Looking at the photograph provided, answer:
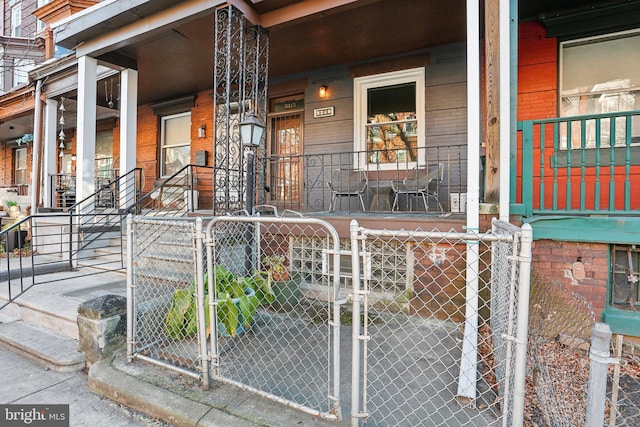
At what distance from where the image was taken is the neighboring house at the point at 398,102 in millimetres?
3252

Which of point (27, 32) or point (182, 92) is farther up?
point (27, 32)

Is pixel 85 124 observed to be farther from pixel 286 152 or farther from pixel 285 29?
pixel 285 29

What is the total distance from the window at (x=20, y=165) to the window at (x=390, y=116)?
12.4 m

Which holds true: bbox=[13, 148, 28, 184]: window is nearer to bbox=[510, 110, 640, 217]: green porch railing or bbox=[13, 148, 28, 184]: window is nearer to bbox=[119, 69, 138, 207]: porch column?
bbox=[119, 69, 138, 207]: porch column

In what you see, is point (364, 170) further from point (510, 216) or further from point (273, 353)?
point (273, 353)

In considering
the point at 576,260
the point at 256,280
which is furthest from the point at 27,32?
the point at 576,260

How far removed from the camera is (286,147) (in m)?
6.60

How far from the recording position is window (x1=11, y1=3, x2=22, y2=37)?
1166 cm

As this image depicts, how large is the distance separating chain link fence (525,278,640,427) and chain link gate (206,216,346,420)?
1.22m

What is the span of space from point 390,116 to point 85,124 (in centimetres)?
508

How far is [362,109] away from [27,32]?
504 inches

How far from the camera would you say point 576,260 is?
3.28m

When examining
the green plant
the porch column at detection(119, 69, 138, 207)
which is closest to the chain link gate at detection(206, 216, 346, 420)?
the green plant

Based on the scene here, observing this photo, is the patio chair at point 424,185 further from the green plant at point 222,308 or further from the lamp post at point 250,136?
the green plant at point 222,308
